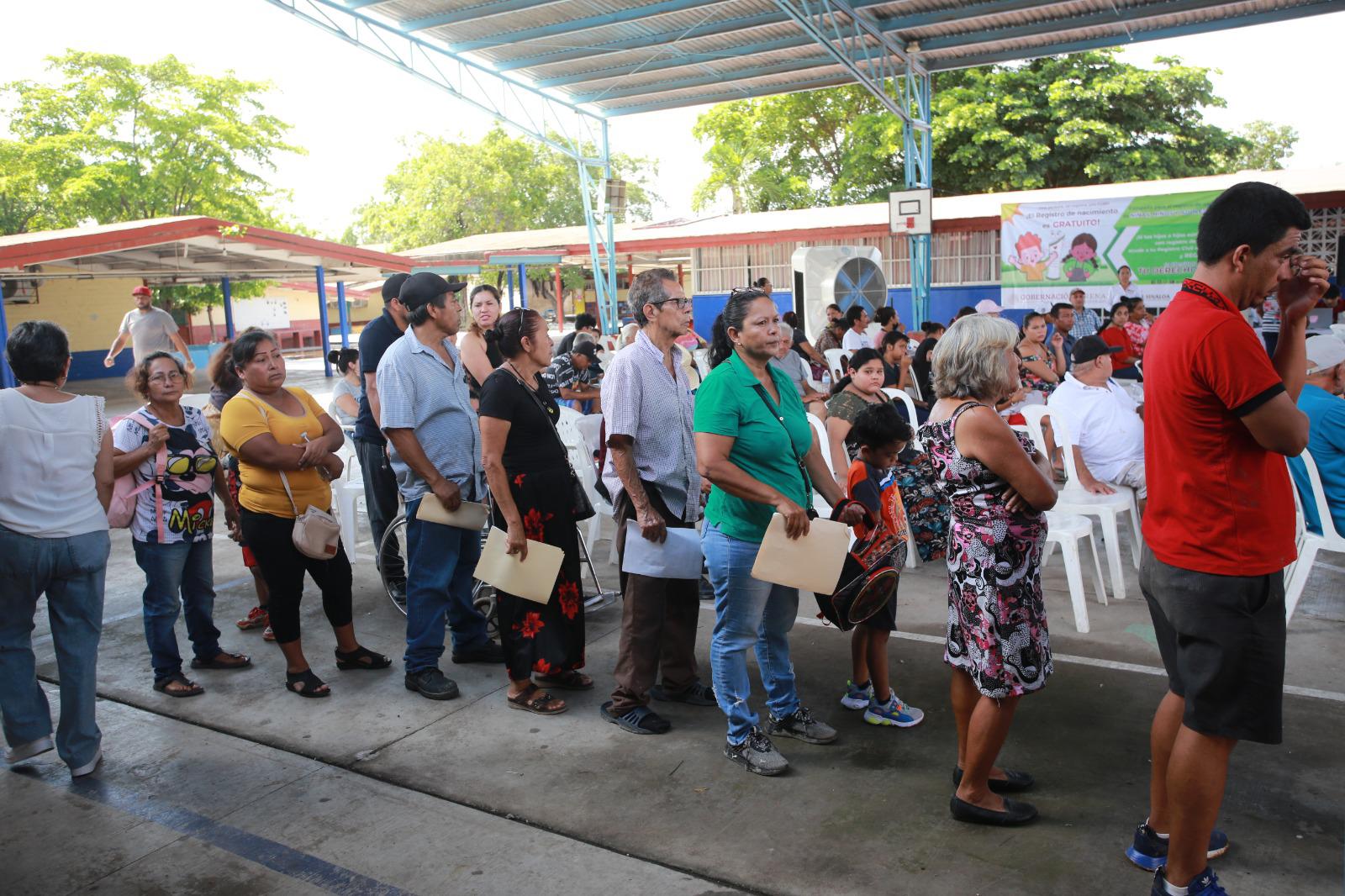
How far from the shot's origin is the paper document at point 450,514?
13.9 ft

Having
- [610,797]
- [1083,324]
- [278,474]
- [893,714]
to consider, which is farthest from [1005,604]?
[1083,324]

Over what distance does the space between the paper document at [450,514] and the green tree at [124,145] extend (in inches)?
1035

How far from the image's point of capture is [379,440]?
17.2ft

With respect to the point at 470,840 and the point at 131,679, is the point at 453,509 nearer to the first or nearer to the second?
the point at 470,840

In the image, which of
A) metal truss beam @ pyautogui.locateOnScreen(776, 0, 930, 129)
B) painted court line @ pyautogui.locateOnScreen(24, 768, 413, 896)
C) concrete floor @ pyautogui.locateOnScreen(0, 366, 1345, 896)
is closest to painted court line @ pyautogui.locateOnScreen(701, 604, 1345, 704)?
concrete floor @ pyautogui.locateOnScreen(0, 366, 1345, 896)

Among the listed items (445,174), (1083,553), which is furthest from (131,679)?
(445,174)

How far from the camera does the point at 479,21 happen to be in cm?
1239

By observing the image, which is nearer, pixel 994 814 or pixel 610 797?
pixel 994 814

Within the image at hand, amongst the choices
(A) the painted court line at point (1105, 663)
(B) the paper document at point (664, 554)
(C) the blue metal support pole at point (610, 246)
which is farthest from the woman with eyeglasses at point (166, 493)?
Result: (C) the blue metal support pole at point (610, 246)

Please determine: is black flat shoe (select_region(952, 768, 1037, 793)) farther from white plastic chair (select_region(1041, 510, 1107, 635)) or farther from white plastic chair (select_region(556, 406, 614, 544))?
white plastic chair (select_region(556, 406, 614, 544))

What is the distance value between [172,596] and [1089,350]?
194 inches

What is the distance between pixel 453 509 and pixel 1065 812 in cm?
260

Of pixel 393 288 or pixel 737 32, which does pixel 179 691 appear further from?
pixel 737 32

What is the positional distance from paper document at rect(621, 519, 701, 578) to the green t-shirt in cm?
37
